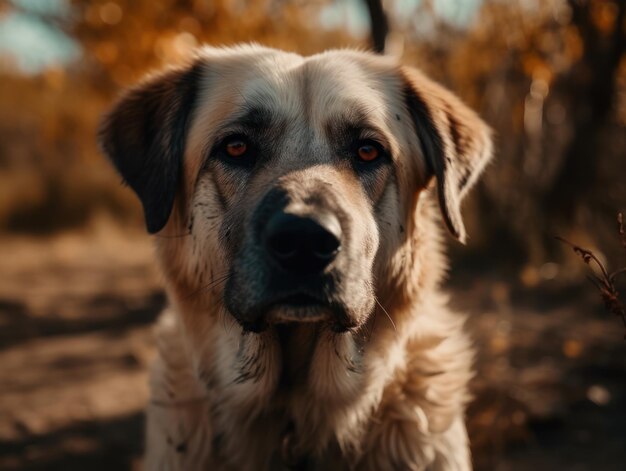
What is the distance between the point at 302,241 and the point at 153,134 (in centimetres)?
117

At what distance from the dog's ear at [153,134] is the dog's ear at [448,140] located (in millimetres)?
1019

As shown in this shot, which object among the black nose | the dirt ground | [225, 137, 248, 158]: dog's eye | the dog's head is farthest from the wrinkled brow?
the dirt ground

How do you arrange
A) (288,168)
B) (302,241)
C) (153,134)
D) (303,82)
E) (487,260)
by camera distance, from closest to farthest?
(302,241)
(288,168)
(303,82)
(153,134)
(487,260)

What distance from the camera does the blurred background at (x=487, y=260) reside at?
3.88m

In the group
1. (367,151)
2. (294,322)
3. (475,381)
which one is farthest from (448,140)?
(475,381)

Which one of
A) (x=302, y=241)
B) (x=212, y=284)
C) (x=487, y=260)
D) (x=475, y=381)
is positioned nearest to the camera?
(x=302, y=241)

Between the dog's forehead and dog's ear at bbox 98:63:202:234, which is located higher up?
the dog's forehead

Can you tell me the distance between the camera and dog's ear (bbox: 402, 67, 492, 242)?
2.87 m

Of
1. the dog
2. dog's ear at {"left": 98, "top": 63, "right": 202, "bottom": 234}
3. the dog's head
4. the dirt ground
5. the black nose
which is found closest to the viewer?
the black nose

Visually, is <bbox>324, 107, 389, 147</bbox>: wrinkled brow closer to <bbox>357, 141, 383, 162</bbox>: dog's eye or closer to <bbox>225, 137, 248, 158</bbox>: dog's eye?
<bbox>357, 141, 383, 162</bbox>: dog's eye

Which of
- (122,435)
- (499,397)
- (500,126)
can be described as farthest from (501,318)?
(122,435)

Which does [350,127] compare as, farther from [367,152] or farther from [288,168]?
[288,168]

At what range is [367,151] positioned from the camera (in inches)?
107

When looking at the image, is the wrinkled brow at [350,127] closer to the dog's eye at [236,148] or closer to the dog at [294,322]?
the dog at [294,322]
